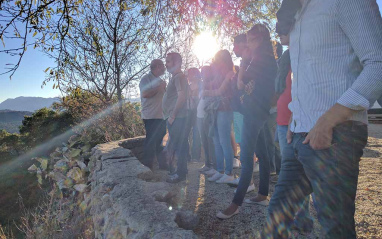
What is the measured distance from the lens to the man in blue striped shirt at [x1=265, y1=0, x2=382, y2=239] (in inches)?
37.5

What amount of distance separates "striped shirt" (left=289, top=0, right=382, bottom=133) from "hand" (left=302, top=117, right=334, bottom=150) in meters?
0.08

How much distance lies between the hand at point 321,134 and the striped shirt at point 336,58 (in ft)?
0.27

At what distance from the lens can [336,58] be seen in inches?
41.4

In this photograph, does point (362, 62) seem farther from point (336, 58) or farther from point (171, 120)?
point (171, 120)

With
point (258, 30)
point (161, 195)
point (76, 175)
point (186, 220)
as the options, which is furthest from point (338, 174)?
point (76, 175)

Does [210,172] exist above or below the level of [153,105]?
below

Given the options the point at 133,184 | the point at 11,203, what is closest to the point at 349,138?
the point at 133,184

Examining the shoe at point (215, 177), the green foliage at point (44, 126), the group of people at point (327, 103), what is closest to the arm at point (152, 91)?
the shoe at point (215, 177)

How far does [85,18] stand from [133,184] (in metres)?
5.51

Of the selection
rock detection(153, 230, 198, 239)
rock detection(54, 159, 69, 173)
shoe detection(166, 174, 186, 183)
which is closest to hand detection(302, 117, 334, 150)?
rock detection(153, 230, 198, 239)

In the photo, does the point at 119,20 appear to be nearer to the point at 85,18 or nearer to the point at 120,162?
the point at 85,18

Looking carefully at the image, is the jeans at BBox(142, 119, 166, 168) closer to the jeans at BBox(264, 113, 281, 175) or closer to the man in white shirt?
the man in white shirt

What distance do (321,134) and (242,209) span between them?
6.37ft

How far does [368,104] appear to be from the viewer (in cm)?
92
